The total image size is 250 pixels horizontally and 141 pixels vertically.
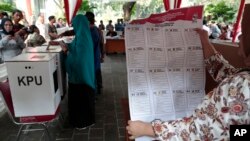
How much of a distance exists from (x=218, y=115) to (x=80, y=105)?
2220mm

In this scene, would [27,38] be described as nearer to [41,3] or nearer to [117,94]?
[117,94]

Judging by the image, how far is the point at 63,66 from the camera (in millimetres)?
2475

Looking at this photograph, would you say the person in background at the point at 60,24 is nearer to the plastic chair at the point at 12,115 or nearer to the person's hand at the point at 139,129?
the plastic chair at the point at 12,115

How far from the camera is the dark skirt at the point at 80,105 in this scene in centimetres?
263

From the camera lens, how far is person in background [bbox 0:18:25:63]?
133 inches

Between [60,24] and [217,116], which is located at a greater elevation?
[60,24]

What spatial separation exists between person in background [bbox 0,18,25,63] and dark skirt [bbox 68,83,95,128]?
1.27m

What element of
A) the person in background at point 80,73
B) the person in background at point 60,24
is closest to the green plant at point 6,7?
the person in background at point 60,24

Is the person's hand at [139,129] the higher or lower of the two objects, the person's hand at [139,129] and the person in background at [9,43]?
the lower

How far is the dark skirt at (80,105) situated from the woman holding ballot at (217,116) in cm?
189

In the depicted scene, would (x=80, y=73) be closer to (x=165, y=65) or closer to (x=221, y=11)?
(x=165, y=65)

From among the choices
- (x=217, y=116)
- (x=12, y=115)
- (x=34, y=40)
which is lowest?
(x=12, y=115)

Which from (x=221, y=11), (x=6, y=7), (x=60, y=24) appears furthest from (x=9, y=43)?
(x=221, y=11)

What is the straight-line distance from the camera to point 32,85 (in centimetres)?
185
